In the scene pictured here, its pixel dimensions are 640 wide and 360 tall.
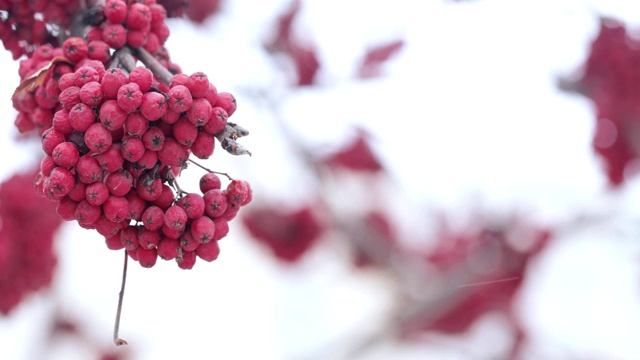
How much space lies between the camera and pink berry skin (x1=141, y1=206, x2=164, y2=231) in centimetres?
41

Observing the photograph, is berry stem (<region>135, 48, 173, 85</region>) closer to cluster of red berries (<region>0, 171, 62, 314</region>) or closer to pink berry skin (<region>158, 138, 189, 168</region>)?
pink berry skin (<region>158, 138, 189, 168</region>)

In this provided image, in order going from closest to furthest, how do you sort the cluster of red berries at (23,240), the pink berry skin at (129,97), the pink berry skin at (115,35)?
the pink berry skin at (129,97) < the pink berry skin at (115,35) < the cluster of red berries at (23,240)

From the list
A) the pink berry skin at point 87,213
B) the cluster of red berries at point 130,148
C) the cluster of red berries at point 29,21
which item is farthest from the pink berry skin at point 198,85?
the cluster of red berries at point 29,21

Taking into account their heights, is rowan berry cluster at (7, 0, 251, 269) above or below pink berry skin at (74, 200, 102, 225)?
above

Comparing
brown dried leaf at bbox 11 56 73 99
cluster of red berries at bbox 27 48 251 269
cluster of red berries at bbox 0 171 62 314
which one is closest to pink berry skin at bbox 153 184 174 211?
cluster of red berries at bbox 27 48 251 269

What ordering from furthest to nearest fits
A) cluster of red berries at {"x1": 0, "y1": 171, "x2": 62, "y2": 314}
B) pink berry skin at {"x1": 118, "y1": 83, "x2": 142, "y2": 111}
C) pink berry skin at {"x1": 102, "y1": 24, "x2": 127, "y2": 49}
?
cluster of red berries at {"x1": 0, "y1": 171, "x2": 62, "y2": 314}
pink berry skin at {"x1": 102, "y1": 24, "x2": 127, "y2": 49}
pink berry skin at {"x1": 118, "y1": 83, "x2": 142, "y2": 111}

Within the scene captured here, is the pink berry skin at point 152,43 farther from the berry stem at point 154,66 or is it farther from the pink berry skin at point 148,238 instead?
the pink berry skin at point 148,238

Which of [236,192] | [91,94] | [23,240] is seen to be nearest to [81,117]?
[91,94]

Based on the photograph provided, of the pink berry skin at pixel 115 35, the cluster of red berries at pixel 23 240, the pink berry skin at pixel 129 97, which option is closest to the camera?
the pink berry skin at pixel 129 97

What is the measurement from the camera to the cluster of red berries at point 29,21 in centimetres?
52

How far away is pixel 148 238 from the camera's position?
1.37ft

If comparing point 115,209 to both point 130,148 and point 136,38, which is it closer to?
point 130,148

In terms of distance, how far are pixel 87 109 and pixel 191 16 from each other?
74cm

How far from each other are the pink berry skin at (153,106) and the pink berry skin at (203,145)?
0.10 ft
